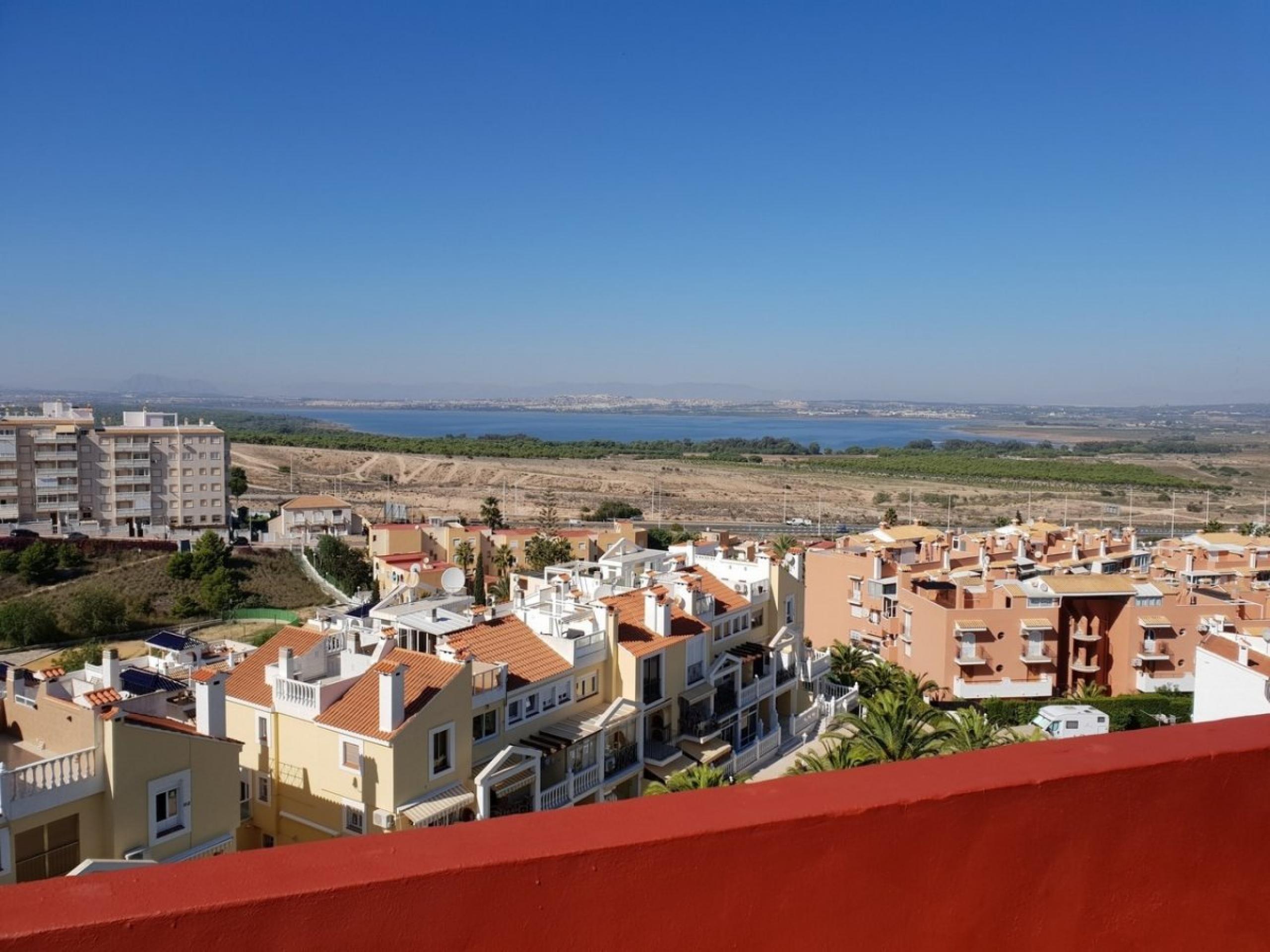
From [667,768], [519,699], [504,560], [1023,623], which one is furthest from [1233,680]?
[504,560]

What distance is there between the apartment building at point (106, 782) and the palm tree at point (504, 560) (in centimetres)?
2994

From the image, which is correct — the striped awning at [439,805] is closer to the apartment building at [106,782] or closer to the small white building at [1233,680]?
the apartment building at [106,782]

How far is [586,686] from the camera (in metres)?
19.8

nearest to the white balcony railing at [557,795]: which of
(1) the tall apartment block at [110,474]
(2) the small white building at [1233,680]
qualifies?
(2) the small white building at [1233,680]

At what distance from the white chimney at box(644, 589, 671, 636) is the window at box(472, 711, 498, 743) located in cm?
503

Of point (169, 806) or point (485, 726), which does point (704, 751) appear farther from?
point (169, 806)

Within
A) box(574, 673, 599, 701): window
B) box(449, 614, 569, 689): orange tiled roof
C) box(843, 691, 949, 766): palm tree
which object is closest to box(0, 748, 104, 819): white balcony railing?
box(449, 614, 569, 689): orange tiled roof

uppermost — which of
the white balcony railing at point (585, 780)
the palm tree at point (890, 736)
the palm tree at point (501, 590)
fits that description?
the palm tree at point (890, 736)

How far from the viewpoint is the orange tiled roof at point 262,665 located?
1638 centimetres

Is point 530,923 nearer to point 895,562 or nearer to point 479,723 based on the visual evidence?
point 479,723

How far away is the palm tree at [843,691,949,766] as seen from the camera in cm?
1934

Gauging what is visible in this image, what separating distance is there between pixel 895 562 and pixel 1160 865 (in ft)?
117

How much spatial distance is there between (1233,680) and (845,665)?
35.0 ft

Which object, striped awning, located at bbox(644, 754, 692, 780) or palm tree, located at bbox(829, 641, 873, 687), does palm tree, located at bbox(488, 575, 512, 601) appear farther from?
striped awning, located at bbox(644, 754, 692, 780)
